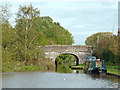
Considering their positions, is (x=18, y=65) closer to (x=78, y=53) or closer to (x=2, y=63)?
(x=2, y=63)

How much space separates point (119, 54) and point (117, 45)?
1407 mm

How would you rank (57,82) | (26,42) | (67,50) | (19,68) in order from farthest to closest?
(67,50) → (26,42) → (19,68) → (57,82)

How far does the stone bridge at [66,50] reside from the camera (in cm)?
5334

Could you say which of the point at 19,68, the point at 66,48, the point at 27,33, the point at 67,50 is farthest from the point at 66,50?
the point at 19,68

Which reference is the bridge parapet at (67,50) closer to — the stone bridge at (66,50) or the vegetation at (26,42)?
the stone bridge at (66,50)

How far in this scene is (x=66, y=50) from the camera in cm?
5362

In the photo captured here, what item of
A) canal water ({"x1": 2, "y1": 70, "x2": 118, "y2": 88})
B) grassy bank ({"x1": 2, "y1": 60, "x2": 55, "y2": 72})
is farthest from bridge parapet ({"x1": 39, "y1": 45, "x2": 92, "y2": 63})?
canal water ({"x1": 2, "y1": 70, "x2": 118, "y2": 88})

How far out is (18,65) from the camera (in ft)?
136

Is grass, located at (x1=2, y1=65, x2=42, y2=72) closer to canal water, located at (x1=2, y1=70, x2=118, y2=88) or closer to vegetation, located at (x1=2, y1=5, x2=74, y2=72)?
vegetation, located at (x1=2, y1=5, x2=74, y2=72)

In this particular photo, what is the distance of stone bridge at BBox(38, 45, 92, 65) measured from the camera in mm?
Result: 53344

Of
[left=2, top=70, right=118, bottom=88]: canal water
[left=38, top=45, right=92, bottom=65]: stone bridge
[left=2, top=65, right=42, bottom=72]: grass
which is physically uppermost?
[left=38, top=45, right=92, bottom=65]: stone bridge

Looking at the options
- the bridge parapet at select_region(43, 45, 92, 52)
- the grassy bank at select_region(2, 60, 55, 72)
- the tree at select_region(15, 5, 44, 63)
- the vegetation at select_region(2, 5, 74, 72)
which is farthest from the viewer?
the bridge parapet at select_region(43, 45, 92, 52)

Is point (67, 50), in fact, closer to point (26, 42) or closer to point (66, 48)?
point (66, 48)

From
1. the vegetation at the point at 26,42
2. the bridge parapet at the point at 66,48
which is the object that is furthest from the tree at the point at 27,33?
the bridge parapet at the point at 66,48
